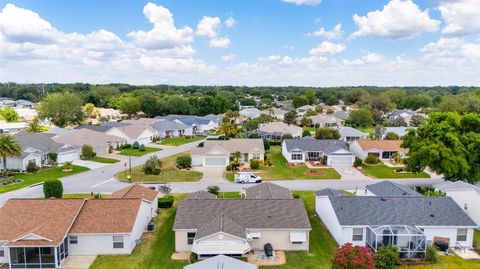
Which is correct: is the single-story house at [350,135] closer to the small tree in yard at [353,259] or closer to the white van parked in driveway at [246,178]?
the white van parked in driveway at [246,178]

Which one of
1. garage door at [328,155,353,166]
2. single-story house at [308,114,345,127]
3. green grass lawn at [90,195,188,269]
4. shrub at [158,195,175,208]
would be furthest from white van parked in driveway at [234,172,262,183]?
single-story house at [308,114,345,127]

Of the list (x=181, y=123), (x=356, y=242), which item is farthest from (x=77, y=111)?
(x=356, y=242)

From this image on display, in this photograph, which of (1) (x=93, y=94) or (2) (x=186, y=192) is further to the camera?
(1) (x=93, y=94)

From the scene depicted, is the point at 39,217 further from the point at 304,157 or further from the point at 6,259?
the point at 304,157

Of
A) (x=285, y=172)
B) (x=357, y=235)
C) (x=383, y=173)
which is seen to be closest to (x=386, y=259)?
(x=357, y=235)

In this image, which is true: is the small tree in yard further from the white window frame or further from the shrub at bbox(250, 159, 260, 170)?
the shrub at bbox(250, 159, 260, 170)

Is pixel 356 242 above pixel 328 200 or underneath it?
underneath

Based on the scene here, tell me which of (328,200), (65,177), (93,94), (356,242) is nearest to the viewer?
(356,242)
